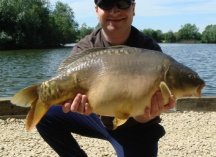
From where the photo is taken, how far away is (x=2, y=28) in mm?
61281

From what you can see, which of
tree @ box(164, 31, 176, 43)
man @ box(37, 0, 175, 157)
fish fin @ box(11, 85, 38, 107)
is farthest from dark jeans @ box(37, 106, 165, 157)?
tree @ box(164, 31, 176, 43)

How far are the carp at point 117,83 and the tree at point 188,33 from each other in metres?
124

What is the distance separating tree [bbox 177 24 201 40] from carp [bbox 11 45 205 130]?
408 feet

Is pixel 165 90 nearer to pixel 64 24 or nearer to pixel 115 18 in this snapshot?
pixel 115 18

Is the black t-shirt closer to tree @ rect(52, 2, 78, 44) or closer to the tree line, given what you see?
the tree line

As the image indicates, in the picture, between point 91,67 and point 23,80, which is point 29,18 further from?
point 91,67

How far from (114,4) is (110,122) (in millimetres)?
1044

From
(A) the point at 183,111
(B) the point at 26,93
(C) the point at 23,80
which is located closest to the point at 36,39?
(C) the point at 23,80

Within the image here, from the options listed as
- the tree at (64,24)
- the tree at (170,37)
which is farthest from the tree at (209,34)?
the tree at (64,24)

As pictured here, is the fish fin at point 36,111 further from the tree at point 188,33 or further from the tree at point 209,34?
the tree at point 188,33

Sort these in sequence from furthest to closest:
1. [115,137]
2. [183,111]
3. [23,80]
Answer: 1. [23,80]
2. [183,111]
3. [115,137]

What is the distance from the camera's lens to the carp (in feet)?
10.4

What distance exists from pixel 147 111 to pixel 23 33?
6019 cm

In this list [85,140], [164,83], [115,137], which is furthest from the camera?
[85,140]
